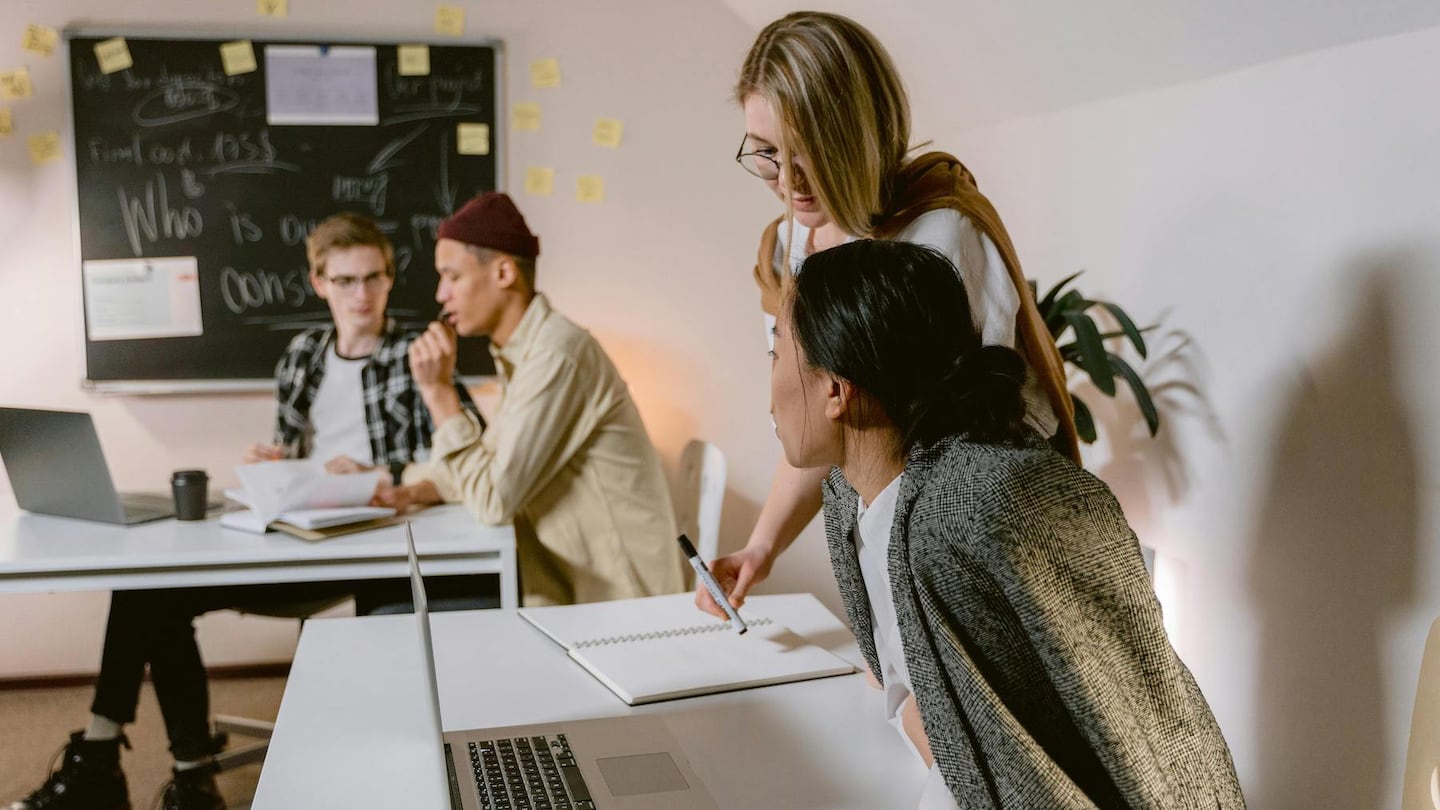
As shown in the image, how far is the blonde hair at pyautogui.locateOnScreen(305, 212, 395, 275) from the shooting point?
2986 mm

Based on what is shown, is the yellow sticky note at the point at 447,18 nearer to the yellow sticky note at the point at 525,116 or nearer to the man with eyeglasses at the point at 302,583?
the yellow sticky note at the point at 525,116

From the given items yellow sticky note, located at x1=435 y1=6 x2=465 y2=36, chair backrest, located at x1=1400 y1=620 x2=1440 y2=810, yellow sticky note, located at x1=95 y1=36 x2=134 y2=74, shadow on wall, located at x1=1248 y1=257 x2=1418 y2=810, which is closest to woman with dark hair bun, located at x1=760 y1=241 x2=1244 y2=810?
chair backrest, located at x1=1400 y1=620 x2=1440 y2=810

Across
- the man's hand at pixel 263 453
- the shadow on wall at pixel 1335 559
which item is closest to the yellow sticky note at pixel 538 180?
the man's hand at pixel 263 453

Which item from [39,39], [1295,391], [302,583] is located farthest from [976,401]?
[39,39]

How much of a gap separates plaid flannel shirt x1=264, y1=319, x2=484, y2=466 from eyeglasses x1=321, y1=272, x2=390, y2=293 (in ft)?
0.39

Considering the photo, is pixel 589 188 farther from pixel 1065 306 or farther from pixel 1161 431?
pixel 1161 431

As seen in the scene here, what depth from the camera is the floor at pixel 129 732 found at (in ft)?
7.84

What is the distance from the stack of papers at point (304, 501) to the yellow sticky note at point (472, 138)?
1.22 metres

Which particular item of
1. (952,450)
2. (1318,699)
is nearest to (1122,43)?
(1318,699)

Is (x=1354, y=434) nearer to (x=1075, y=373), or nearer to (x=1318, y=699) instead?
(x=1318, y=699)

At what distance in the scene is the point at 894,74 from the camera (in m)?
1.25

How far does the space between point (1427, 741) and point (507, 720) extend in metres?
0.85

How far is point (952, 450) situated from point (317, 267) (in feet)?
8.19

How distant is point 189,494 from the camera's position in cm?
210
